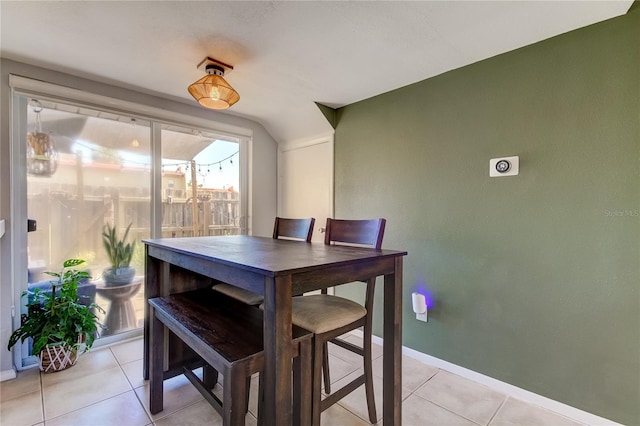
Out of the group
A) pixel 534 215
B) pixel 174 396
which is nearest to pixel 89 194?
pixel 174 396

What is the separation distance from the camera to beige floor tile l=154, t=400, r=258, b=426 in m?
1.52

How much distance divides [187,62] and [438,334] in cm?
259

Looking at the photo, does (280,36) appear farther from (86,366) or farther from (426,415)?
(86,366)

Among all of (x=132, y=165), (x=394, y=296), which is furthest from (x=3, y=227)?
(x=394, y=296)

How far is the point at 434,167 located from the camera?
2166 mm

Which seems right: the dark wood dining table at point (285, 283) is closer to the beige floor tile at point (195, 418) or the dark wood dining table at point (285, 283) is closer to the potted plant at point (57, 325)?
the beige floor tile at point (195, 418)

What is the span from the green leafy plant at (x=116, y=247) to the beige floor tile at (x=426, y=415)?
243 centimetres

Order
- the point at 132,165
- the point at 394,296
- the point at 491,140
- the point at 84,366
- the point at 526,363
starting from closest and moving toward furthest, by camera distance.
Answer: the point at 394,296 → the point at 526,363 → the point at 491,140 → the point at 84,366 → the point at 132,165

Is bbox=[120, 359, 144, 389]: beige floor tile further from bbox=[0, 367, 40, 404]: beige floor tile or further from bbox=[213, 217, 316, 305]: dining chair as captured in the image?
bbox=[213, 217, 316, 305]: dining chair

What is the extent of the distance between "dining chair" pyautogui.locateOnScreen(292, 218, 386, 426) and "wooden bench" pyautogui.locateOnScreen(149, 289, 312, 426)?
105 millimetres

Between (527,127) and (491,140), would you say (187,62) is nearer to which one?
(491,140)

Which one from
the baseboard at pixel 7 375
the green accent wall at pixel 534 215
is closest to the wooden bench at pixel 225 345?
the baseboard at pixel 7 375

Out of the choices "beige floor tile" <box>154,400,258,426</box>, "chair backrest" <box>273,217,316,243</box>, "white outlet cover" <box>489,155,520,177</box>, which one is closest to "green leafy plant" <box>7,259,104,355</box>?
"beige floor tile" <box>154,400,258,426</box>

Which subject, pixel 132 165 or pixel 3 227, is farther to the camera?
pixel 132 165
